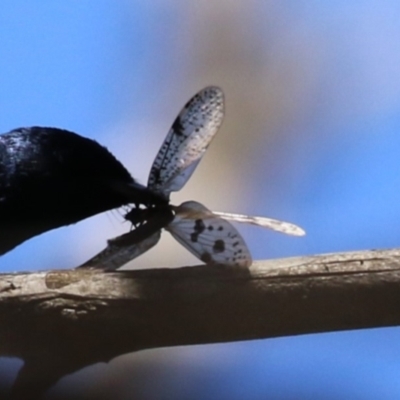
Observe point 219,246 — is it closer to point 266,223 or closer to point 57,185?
point 266,223

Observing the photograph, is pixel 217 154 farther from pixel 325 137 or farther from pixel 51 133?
pixel 51 133

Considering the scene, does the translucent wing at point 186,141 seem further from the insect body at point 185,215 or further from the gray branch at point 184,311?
the gray branch at point 184,311

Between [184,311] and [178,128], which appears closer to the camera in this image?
[184,311]

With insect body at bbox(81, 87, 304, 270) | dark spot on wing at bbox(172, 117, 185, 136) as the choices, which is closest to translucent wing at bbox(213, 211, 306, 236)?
insect body at bbox(81, 87, 304, 270)

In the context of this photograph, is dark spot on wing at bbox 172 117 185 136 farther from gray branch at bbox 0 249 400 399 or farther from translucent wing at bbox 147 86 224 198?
gray branch at bbox 0 249 400 399

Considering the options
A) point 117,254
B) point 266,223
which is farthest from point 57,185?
point 266,223

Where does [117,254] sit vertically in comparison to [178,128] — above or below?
below
